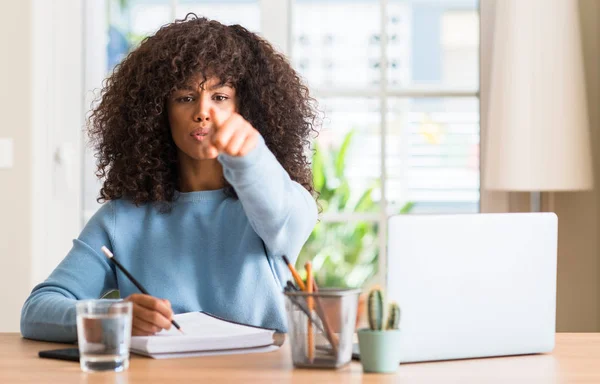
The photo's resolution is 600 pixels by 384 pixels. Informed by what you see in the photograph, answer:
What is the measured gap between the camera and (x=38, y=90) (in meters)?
3.14

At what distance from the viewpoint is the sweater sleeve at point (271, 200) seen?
1.37 metres

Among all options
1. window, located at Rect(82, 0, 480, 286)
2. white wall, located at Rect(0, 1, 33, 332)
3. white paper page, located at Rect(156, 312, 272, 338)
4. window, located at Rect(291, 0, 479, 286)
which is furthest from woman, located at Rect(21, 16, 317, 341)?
window, located at Rect(291, 0, 479, 286)

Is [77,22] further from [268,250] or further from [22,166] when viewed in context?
[268,250]

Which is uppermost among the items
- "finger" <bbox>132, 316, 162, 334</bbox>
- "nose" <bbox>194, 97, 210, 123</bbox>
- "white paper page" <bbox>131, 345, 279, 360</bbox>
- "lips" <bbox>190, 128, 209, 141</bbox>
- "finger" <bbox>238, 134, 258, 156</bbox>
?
"nose" <bbox>194, 97, 210, 123</bbox>

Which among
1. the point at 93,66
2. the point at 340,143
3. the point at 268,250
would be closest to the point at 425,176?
the point at 340,143

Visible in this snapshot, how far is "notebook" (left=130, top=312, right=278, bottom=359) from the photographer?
133 cm

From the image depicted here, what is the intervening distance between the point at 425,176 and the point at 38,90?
331 centimetres

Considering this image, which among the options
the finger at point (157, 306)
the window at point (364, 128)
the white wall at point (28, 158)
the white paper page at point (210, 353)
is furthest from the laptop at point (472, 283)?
the window at point (364, 128)

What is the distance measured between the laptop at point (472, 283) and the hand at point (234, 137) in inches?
9.9

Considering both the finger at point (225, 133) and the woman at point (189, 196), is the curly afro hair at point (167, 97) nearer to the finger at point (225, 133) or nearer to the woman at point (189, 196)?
the woman at point (189, 196)

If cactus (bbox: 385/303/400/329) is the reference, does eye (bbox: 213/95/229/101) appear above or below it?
above

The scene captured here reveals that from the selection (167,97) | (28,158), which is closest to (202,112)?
(167,97)

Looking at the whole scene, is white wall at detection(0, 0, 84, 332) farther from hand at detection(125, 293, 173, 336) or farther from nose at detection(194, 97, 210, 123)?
hand at detection(125, 293, 173, 336)

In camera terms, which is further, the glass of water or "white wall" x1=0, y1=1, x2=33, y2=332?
"white wall" x1=0, y1=1, x2=33, y2=332
